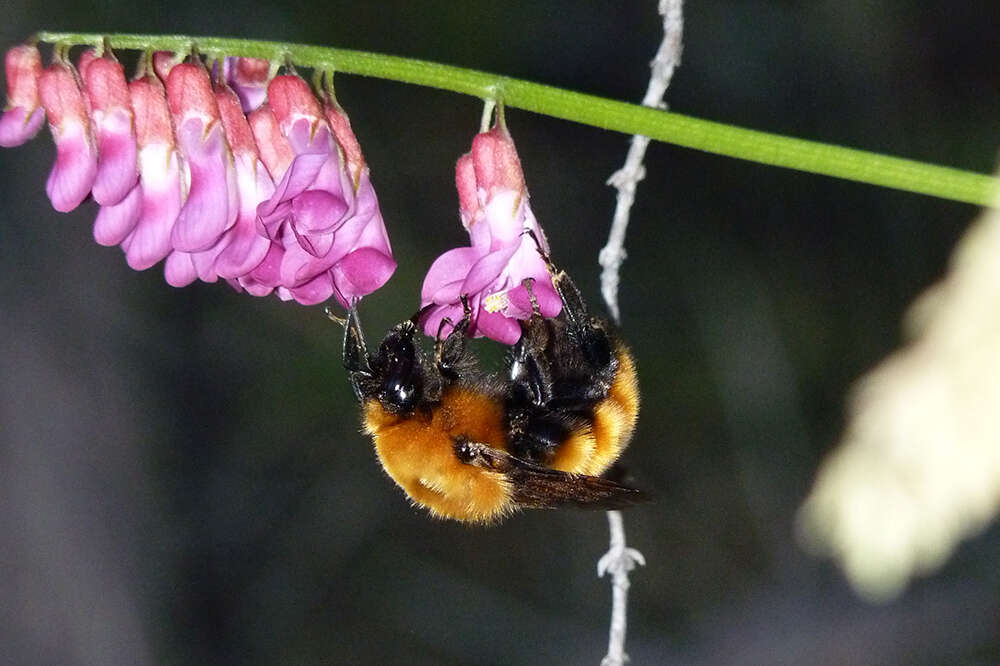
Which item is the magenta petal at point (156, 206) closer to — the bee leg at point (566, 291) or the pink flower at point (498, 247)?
the pink flower at point (498, 247)

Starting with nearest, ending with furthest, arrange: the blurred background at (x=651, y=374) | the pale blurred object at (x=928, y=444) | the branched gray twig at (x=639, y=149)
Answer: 1. the branched gray twig at (x=639, y=149)
2. the pale blurred object at (x=928, y=444)
3. the blurred background at (x=651, y=374)

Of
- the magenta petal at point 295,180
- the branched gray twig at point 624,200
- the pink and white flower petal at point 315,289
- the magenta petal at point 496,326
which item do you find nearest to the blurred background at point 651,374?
the branched gray twig at point 624,200

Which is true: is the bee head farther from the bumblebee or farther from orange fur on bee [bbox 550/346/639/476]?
orange fur on bee [bbox 550/346/639/476]

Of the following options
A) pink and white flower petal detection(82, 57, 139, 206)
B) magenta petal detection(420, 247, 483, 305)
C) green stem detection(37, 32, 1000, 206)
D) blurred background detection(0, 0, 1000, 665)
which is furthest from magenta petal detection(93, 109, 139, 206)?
blurred background detection(0, 0, 1000, 665)

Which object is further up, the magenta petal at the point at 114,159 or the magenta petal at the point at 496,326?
the magenta petal at the point at 496,326

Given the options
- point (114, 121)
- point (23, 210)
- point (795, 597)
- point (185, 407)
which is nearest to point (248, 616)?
point (185, 407)

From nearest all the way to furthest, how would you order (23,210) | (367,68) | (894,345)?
(367,68) < (23,210) < (894,345)

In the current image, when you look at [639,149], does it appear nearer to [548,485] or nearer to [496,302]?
[496,302]

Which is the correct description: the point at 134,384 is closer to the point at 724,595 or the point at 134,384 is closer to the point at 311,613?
the point at 311,613

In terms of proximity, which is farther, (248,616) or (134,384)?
(248,616)
